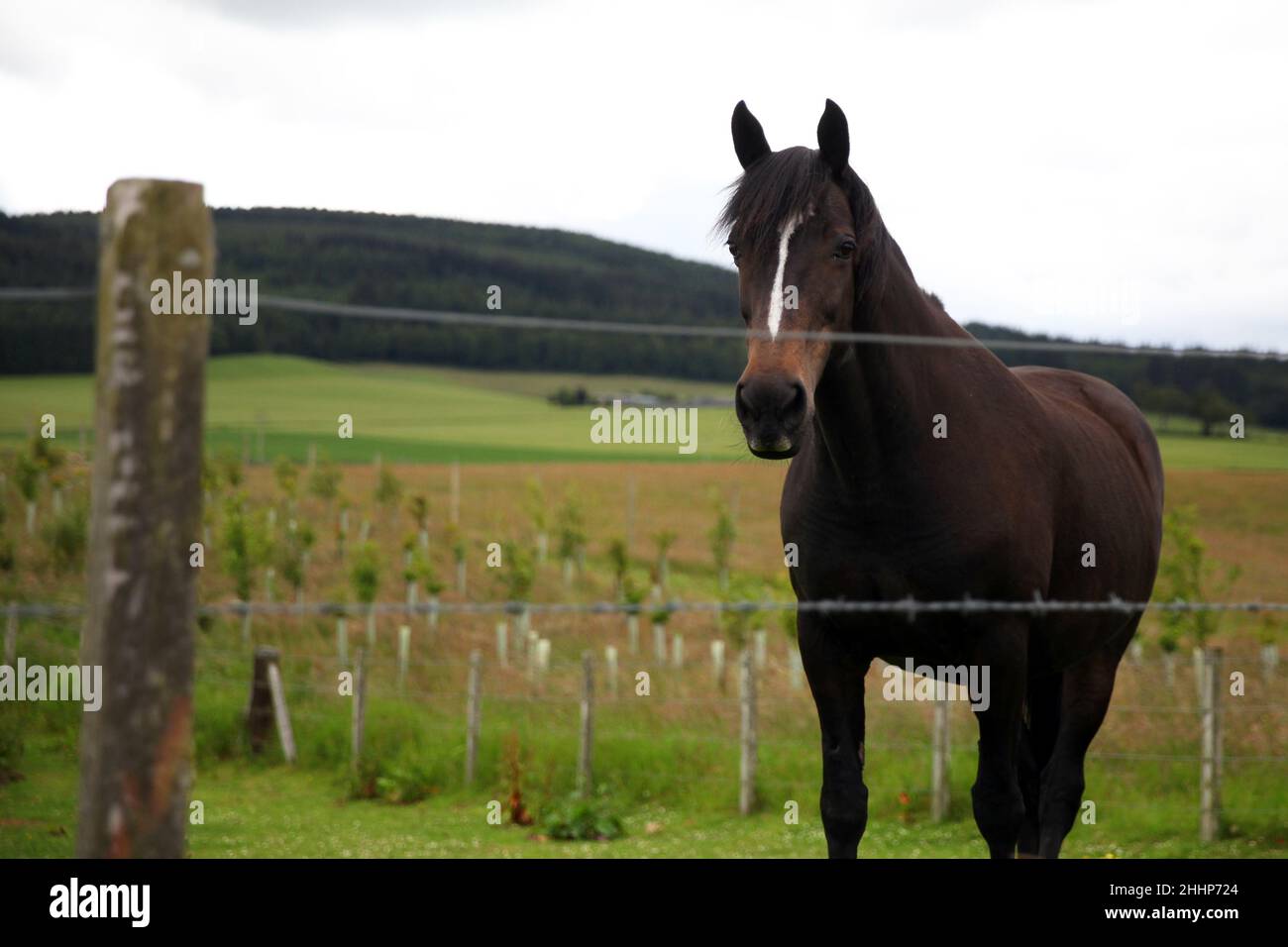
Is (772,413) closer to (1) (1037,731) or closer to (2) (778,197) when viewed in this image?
(2) (778,197)

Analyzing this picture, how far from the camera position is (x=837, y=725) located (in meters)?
4.70

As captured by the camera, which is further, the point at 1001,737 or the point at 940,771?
the point at 940,771

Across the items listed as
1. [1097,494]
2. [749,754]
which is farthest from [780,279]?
[749,754]

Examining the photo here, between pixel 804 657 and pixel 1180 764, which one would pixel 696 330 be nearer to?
pixel 804 657

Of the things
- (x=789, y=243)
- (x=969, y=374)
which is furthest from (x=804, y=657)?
(x=789, y=243)

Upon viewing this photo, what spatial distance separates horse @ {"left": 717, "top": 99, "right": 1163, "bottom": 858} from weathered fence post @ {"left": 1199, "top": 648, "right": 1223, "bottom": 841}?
7.50 meters

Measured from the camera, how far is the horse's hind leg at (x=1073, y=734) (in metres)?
6.08

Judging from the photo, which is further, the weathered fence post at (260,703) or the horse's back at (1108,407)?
the weathered fence post at (260,703)

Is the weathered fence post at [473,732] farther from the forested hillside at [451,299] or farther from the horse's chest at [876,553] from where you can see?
the horse's chest at [876,553]

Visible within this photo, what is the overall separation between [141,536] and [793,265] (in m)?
2.38

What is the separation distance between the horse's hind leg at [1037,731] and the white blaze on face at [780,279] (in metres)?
3.13

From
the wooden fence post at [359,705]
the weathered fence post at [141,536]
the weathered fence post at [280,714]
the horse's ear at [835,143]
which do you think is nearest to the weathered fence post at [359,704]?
the wooden fence post at [359,705]

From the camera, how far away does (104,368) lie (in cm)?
254
